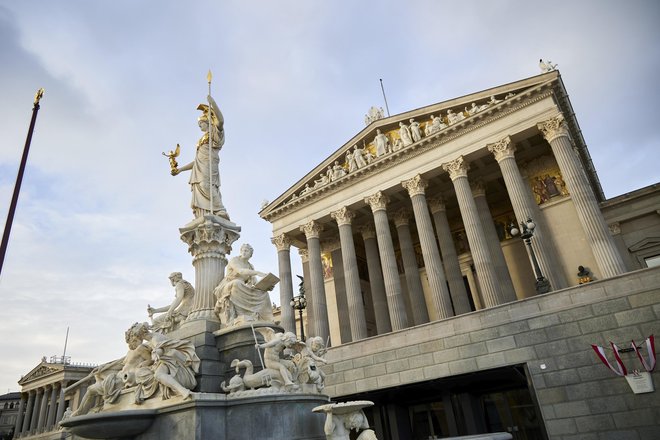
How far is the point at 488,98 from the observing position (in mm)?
25172

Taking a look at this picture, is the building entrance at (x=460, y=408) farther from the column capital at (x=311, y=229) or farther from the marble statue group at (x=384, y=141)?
the marble statue group at (x=384, y=141)

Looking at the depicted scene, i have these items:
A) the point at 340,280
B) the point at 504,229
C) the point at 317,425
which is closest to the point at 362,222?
the point at 340,280

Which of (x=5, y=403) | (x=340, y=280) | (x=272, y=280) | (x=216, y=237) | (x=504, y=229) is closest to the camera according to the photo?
(x=272, y=280)

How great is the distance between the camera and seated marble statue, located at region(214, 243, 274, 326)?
338 inches

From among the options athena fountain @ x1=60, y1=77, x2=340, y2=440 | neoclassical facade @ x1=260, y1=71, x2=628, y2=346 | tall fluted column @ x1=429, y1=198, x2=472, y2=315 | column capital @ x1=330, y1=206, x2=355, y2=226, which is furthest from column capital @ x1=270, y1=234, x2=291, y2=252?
athena fountain @ x1=60, y1=77, x2=340, y2=440

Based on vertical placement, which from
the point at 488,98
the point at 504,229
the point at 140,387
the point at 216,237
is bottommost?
the point at 140,387

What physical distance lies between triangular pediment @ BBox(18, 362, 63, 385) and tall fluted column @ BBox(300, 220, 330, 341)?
42.4m

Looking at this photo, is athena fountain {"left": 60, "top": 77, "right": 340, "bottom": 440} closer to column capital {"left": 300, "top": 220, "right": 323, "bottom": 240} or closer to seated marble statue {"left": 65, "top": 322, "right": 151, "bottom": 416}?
seated marble statue {"left": 65, "top": 322, "right": 151, "bottom": 416}

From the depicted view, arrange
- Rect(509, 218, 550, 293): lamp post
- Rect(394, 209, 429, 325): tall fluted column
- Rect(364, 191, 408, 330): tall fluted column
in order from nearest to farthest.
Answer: Rect(509, 218, 550, 293): lamp post → Rect(364, 191, 408, 330): tall fluted column → Rect(394, 209, 429, 325): tall fluted column

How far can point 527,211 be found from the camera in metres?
21.7

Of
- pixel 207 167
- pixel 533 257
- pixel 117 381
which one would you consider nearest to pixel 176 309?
pixel 117 381

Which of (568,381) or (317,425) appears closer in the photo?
(317,425)

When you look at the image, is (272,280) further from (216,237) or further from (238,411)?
(238,411)

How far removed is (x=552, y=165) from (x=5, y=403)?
96.3m
